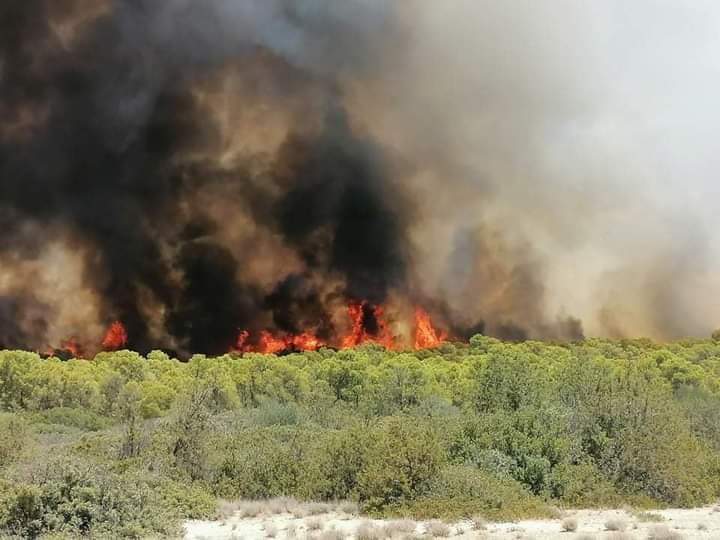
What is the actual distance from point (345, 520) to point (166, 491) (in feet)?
22.4

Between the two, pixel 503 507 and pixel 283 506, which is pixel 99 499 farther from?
pixel 503 507

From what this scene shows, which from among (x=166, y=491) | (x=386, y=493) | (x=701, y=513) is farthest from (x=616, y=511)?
(x=166, y=491)

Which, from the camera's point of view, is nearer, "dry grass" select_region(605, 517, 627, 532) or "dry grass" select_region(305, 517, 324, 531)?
"dry grass" select_region(605, 517, 627, 532)

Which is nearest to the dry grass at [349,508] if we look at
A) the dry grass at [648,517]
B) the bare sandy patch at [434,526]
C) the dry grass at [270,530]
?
the bare sandy patch at [434,526]

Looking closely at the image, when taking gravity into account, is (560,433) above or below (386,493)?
above

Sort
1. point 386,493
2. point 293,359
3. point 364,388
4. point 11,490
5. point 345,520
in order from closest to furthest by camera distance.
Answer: point 11,490 → point 345,520 → point 386,493 → point 364,388 → point 293,359

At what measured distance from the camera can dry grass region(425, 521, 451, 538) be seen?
70.0 feet

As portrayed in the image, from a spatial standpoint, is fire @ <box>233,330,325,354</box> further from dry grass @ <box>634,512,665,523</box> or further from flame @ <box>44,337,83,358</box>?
dry grass @ <box>634,512,665,523</box>

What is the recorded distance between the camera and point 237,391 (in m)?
79.2

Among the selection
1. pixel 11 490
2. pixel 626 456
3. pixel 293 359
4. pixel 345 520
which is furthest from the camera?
pixel 293 359

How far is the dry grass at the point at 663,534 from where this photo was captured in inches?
789

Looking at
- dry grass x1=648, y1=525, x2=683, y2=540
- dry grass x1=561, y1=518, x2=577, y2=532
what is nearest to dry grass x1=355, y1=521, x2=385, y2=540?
dry grass x1=561, y1=518, x2=577, y2=532

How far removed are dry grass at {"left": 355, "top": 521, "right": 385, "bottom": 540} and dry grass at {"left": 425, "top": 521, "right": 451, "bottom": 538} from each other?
1.44 meters

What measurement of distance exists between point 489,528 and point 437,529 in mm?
1999
